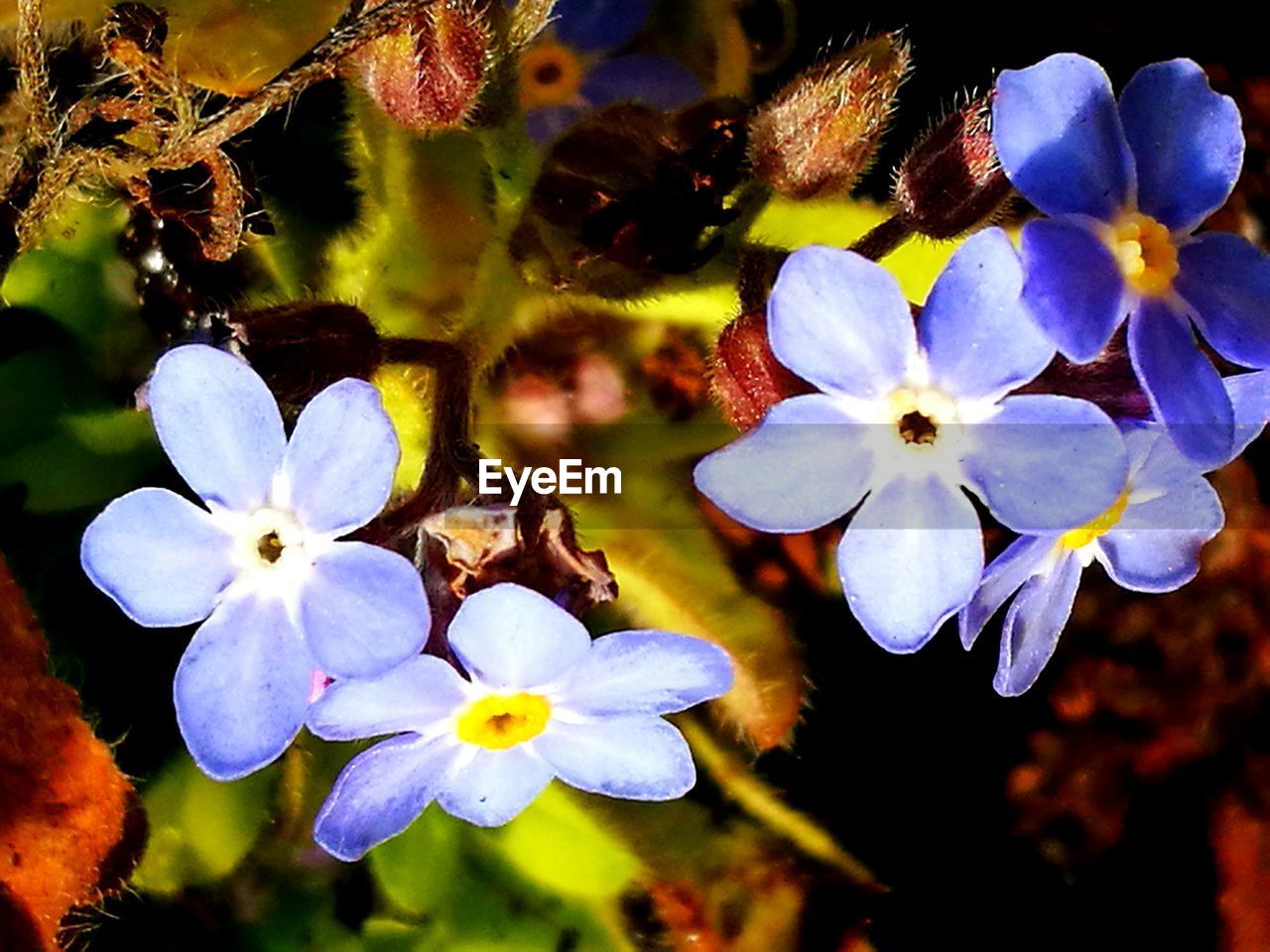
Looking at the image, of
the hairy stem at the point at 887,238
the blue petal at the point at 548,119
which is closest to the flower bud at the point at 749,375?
the hairy stem at the point at 887,238

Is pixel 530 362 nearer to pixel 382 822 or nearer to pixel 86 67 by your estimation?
pixel 86 67

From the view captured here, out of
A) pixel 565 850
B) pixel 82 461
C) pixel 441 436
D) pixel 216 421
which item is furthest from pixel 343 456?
pixel 565 850

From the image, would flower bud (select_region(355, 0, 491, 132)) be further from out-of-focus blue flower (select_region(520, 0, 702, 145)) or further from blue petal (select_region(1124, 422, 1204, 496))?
blue petal (select_region(1124, 422, 1204, 496))

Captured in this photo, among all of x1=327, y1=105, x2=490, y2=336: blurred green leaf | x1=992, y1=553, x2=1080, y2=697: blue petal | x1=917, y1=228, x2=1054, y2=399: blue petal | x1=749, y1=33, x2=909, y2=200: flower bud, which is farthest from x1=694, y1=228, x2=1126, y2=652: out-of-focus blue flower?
x1=327, y1=105, x2=490, y2=336: blurred green leaf

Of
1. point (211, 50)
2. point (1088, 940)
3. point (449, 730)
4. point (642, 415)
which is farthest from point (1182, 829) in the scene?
point (211, 50)

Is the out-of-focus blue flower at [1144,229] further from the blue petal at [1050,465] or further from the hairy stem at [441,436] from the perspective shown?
the hairy stem at [441,436]

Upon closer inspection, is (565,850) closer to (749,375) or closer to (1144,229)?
(749,375)
